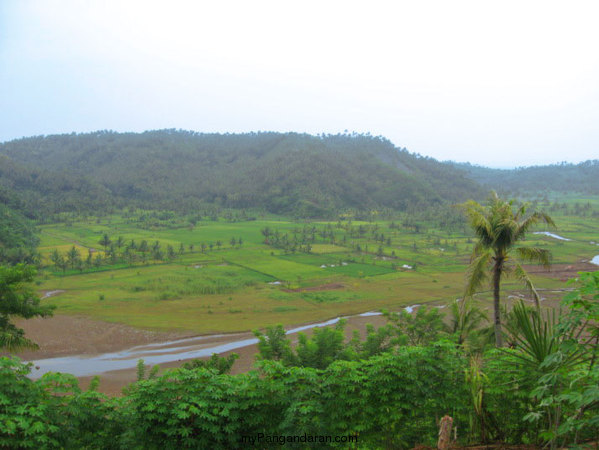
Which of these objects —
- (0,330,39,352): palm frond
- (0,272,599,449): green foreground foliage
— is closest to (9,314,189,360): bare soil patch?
(0,330,39,352): palm frond

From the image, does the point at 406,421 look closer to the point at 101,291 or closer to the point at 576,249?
the point at 101,291

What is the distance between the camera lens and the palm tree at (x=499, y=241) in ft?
36.1

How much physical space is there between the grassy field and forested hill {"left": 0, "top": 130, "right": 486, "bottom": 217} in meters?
42.0

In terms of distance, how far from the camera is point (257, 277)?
46406 millimetres

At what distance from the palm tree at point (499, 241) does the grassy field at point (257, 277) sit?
2140cm

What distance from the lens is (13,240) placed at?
176 feet

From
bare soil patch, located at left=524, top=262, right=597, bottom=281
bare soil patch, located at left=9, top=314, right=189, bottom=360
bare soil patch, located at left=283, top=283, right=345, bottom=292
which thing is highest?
bare soil patch, located at left=524, top=262, right=597, bottom=281

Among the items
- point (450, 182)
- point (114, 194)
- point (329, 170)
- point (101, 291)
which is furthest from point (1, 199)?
point (450, 182)

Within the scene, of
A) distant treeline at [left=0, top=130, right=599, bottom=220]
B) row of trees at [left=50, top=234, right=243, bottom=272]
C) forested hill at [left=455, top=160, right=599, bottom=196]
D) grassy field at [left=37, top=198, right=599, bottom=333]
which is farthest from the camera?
forested hill at [left=455, top=160, right=599, bottom=196]

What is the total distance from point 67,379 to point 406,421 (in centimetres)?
579

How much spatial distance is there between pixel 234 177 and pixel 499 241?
148422 millimetres

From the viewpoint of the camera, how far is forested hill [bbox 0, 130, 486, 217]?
395ft

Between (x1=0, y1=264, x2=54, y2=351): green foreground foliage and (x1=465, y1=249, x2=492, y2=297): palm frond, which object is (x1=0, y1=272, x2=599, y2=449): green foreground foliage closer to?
(x1=465, y1=249, x2=492, y2=297): palm frond

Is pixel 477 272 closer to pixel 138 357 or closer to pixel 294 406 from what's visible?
pixel 294 406
